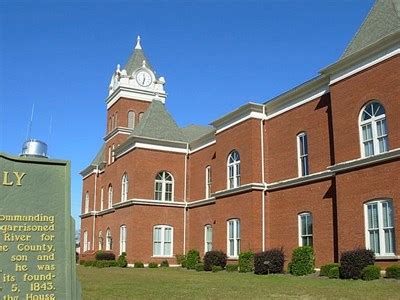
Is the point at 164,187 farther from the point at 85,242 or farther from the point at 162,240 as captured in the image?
the point at 85,242

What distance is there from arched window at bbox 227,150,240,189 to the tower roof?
21837 mm

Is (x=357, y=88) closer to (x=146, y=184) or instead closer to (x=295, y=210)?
(x=295, y=210)

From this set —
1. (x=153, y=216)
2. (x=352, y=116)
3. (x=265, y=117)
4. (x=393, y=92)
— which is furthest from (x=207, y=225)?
(x=393, y=92)

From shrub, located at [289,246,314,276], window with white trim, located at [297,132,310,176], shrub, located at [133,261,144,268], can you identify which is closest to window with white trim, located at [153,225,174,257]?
shrub, located at [133,261,144,268]

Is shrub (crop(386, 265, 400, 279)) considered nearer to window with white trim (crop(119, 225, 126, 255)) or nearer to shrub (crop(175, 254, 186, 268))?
shrub (crop(175, 254, 186, 268))

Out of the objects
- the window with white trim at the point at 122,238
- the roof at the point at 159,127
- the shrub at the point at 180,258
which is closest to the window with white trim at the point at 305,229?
the shrub at the point at 180,258

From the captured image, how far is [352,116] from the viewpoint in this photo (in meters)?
22.9

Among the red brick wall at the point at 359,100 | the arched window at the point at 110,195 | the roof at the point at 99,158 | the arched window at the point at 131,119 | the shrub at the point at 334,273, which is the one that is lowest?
the shrub at the point at 334,273

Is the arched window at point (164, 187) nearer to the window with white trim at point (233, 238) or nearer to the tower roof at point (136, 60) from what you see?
the window with white trim at point (233, 238)

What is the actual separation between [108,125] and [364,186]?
35.5 m

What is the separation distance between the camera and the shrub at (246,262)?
2766cm

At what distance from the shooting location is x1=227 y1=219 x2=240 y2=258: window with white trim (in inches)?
1203

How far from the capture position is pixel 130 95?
49688mm

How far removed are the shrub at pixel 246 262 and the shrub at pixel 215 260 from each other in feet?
8.19
